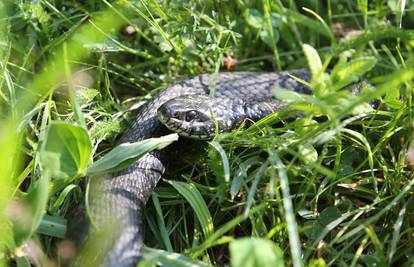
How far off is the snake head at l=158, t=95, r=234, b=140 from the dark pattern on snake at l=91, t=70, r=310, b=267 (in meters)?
0.17

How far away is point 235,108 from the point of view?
402cm

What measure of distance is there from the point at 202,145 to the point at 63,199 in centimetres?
110

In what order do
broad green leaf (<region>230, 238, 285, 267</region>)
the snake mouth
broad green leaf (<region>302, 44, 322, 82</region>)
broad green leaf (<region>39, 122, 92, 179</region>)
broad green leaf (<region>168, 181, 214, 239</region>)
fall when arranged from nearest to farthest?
broad green leaf (<region>230, 238, 285, 267</region>) → broad green leaf (<region>39, 122, 92, 179</region>) → broad green leaf (<region>302, 44, 322, 82</region>) → broad green leaf (<region>168, 181, 214, 239</region>) → the snake mouth

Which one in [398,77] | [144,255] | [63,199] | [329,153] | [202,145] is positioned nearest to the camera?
[398,77]

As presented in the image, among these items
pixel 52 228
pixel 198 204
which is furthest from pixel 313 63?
pixel 52 228

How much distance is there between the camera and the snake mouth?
145 inches

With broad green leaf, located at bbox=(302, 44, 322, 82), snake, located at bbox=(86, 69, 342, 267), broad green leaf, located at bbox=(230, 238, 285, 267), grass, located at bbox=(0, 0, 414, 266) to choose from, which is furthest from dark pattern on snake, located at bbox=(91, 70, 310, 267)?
broad green leaf, located at bbox=(302, 44, 322, 82)

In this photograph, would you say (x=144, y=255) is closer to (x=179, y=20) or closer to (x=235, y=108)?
(x=235, y=108)

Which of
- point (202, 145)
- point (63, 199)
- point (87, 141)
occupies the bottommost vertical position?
point (202, 145)

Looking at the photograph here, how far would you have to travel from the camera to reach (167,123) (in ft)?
12.1

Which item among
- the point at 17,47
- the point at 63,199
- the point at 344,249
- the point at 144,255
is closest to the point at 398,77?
the point at 344,249

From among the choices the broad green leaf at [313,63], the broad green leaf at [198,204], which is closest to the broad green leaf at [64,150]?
the broad green leaf at [198,204]

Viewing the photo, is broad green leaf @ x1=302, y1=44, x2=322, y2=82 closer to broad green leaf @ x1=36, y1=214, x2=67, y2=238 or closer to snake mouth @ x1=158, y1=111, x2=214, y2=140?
snake mouth @ x1=158, y1=111, x2=214, y2=140

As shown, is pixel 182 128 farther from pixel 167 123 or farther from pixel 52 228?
pixel 52 228
